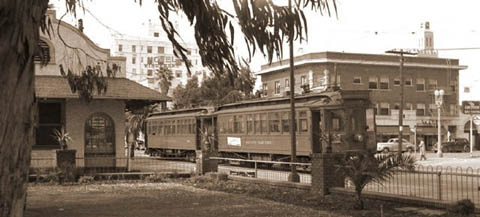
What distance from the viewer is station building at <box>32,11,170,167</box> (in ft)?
80.2

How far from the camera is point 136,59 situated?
4621 inches

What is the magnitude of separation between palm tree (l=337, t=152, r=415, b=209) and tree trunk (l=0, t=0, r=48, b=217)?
9519 millimetres

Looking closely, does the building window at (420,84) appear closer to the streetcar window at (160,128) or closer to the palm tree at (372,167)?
the streetcar window at (160,128)

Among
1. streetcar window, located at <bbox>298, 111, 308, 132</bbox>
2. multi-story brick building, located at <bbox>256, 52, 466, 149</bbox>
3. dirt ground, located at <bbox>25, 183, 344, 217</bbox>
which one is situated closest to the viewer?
dirt ground, located at <bbox>25, 183, 344, 217</bbox>

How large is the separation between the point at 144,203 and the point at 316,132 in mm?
12744

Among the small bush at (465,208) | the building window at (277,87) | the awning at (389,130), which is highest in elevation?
the building window at (277,87)

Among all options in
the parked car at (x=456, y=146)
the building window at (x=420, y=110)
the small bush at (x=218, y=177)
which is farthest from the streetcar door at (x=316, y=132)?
the building window at (x=420, y=110)

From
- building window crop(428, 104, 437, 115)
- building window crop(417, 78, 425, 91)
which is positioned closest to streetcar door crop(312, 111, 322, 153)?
building window crop(417, 78, 425, 91)

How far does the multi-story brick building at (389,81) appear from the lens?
2245 inches

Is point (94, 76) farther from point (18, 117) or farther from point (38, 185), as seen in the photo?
point (38, 185)

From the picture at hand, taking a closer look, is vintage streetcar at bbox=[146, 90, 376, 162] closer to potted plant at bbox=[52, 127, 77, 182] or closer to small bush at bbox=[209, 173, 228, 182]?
small bush at bbox=[209, 173, 228, 182]

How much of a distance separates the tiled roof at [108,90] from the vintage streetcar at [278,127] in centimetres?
636

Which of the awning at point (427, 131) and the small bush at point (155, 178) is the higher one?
the awning at point (427, 131)

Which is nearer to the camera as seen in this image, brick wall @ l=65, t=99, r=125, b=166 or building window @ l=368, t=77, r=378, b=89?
brick wall @ l=65, t=99, r=125, b=166
